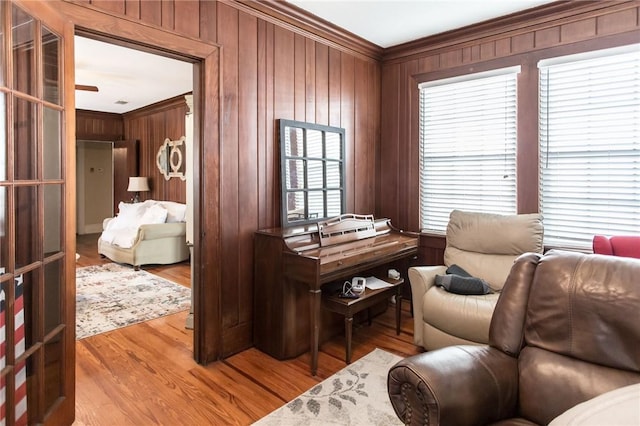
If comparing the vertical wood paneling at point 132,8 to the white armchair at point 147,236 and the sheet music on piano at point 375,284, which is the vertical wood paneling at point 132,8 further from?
the white armchair at point 147,236

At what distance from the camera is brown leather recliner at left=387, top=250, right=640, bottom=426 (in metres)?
1.22

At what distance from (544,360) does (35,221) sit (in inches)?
85.6

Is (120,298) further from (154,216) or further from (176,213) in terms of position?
(176,213)

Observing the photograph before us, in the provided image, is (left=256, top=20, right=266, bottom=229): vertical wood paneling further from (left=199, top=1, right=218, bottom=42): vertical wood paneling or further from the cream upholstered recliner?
the cream upholstered recliner

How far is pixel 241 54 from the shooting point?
9.16 ft

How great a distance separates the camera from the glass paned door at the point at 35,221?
1559 millimetres

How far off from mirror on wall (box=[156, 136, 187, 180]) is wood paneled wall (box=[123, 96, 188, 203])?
9 centimetres

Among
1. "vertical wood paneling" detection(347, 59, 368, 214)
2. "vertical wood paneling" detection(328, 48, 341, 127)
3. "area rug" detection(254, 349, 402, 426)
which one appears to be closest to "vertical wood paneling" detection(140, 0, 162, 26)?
"vertical wood paneling" detection(328, 48, 341, 127)

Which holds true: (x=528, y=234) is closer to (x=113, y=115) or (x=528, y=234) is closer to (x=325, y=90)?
(x=325, y=90)

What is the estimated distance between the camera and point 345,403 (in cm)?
220

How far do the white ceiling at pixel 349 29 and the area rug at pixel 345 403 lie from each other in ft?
8.90

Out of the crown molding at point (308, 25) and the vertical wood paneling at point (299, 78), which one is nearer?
the crown molding at point (308, 25)

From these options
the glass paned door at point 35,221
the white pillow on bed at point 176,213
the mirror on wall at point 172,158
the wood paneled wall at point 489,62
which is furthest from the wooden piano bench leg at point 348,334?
the mirror on wall at point 172,158

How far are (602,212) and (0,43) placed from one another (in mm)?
3797
